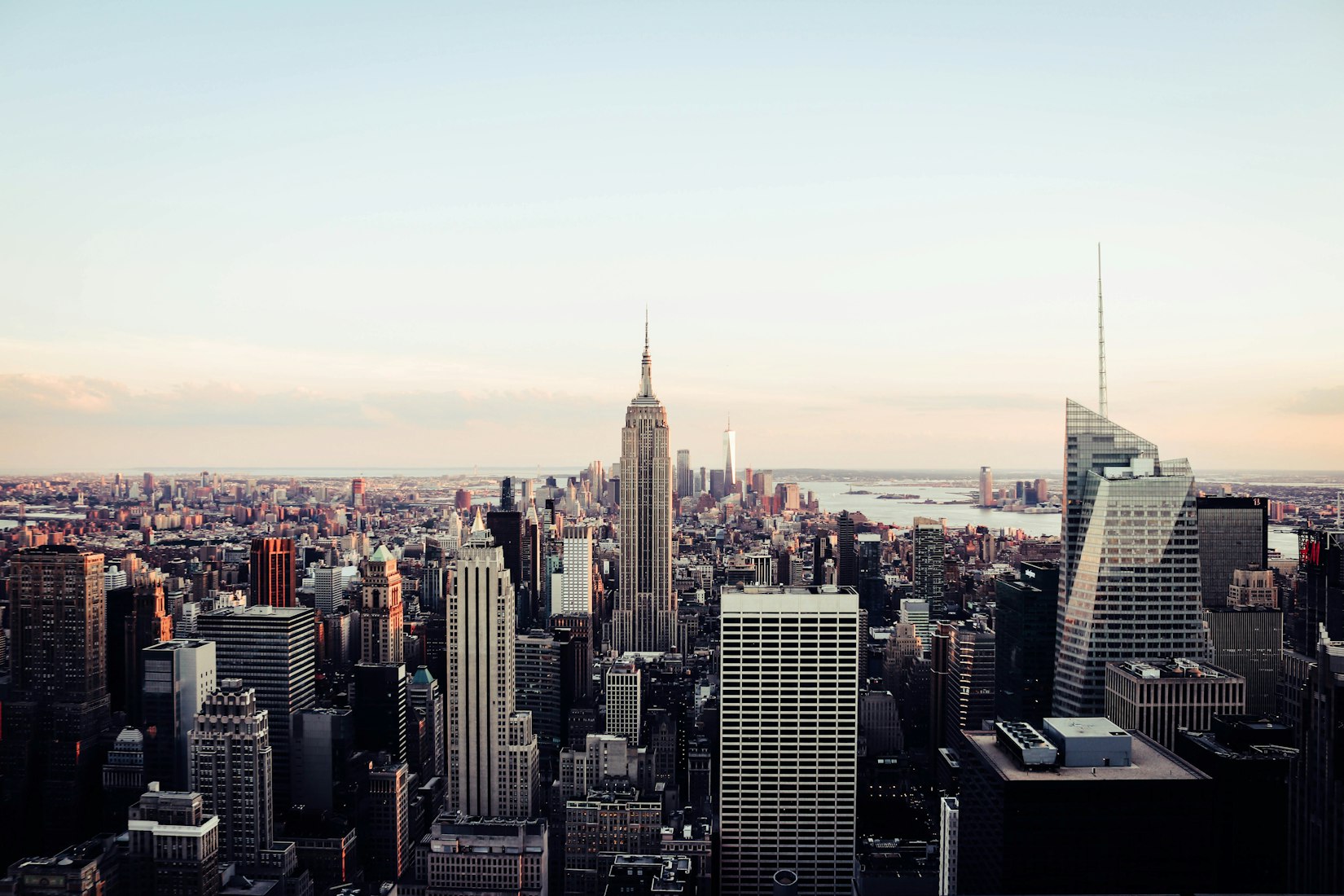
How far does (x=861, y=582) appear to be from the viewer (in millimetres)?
20125

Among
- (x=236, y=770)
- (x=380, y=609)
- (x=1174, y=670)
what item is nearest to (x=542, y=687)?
(x=380, y=609)

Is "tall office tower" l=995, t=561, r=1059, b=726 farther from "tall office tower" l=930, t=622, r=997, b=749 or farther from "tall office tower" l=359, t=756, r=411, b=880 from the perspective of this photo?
"tall office tower" l=359, t=756, r=411, b=880

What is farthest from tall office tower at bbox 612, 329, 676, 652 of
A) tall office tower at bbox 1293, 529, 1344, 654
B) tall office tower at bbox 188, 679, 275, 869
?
tall office tower at bbox 1293, 529, 1344, 654

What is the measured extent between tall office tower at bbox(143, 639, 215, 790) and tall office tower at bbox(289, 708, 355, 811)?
1.30 metres

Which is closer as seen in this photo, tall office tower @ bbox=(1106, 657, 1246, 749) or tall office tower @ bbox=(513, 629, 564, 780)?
tall office tower @ bbox=(1106, 657, 1246, 749)

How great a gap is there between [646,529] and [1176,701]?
1665cm

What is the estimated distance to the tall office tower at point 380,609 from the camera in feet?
54.5

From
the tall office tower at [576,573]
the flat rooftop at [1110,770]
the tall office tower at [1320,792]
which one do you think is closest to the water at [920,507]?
the tall office tower at [1320,792]

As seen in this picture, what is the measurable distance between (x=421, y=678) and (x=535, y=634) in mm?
2145

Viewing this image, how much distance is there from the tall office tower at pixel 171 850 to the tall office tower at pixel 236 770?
0.82 metres

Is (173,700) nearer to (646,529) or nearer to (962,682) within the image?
(962,682)

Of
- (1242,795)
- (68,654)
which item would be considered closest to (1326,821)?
(1242,795)

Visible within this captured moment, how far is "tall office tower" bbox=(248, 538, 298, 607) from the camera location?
49.0ft

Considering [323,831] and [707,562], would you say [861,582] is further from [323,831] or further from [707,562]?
[323,831]
